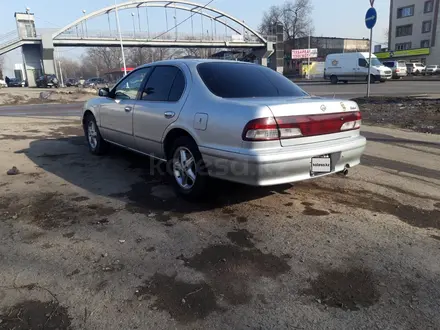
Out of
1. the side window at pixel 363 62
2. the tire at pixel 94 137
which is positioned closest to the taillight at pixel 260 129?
the tire at pixel 94 137

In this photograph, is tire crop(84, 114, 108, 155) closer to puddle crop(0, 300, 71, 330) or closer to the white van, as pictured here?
puddle crop(0, 300, 71, 330)

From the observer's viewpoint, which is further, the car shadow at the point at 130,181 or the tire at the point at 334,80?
the tire at the point at 334,80

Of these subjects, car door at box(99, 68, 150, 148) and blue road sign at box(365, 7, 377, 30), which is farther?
blue road sign at box(365, 7, 377, 30)

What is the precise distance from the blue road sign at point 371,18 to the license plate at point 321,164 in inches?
367

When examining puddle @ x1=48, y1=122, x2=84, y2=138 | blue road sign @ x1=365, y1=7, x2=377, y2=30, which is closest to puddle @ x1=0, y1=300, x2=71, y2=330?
puddle @ x1=48, y1=122, x2=84, y2=138

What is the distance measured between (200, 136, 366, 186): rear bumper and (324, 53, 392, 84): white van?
30.2 meters

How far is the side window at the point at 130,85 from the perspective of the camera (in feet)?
17.0

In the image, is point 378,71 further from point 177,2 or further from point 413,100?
point 177,2

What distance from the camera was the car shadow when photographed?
13.8ft

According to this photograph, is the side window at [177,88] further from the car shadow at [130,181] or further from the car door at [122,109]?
the car shadow at [130,181]

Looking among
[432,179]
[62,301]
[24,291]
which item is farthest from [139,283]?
[432,179]

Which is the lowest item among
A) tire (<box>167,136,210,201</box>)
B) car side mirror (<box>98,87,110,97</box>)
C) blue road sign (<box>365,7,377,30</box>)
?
tire (<box>167,136,210,201</box>)

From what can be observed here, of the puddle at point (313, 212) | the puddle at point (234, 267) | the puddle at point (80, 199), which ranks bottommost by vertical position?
the puddle at point (313, 212)

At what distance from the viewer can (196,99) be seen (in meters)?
4.00
